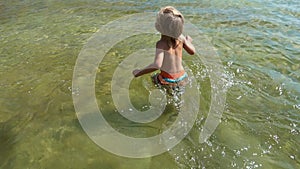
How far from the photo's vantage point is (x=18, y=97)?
5.68m

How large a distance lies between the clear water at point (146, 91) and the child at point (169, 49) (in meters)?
0.67

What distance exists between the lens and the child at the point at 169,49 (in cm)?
448

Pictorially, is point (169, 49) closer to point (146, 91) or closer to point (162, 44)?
point (162, 44)

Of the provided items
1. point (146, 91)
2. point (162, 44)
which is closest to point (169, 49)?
point (162, 44)

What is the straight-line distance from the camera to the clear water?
4156mm

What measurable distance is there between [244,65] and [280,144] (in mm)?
2579

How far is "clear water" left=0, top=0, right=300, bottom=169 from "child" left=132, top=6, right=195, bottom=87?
668 mm

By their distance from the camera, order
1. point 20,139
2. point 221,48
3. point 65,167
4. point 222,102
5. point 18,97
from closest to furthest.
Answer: point 65,167 → point 20,139 → point 222,102 → point 18,97 → point 221,48

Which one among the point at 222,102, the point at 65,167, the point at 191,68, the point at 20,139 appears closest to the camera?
the point at 65,167

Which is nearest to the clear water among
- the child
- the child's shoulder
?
the child

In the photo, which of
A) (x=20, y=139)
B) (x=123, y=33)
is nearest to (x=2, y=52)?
(x=123, y=33)

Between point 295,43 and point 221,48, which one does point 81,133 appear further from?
point 295,43

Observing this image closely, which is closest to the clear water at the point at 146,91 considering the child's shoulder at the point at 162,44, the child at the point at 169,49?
the child at the point at 169,49

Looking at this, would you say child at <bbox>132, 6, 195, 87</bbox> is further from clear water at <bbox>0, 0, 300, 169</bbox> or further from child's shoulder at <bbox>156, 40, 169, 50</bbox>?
clear water at <bbox>0, 0, 300, 169</bbox>
